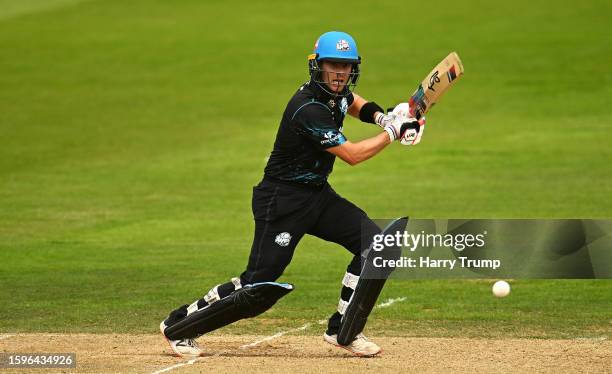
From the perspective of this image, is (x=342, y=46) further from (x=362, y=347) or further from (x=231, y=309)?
(x=362, y=347)

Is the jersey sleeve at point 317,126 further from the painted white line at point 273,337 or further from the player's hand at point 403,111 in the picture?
the painted white line at point 273,337

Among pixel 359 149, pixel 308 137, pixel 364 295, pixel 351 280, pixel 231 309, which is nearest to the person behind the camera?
pixel 359 149

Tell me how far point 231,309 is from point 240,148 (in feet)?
47.9

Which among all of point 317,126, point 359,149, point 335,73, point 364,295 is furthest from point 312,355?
point 335,73

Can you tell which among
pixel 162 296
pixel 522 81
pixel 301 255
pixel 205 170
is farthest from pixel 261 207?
pixel 522 81

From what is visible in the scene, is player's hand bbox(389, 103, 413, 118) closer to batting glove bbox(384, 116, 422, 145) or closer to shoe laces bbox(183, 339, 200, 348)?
batting glove bbox(384, 116, 422, 145)

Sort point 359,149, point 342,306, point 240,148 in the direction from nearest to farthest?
point 359,149 < point 342,306 < point 240,148

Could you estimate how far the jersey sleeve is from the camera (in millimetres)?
8781

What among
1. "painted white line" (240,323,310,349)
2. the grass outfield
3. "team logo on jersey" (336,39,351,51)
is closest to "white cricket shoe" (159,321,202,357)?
"painted white line" (240,323,310,349)

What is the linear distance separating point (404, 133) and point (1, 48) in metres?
25.3

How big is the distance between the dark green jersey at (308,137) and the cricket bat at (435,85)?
590mm

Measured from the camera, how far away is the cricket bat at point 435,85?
30.2ft

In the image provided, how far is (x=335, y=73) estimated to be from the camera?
8.96 metres

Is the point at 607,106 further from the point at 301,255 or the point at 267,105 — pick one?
the point at 301,255
